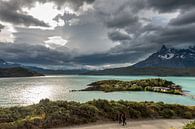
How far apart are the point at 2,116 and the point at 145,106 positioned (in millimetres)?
27104

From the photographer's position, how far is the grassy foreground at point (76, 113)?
3650 cm

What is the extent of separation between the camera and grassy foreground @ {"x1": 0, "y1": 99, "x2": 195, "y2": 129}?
1437 inches

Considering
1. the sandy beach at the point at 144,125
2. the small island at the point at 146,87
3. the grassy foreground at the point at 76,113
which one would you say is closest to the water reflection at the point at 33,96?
the small island at the point at 146,87

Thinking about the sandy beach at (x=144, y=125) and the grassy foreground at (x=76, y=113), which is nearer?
the grassy foreground at (x=76, y=113)

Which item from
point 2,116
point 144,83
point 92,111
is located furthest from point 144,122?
point 144,83

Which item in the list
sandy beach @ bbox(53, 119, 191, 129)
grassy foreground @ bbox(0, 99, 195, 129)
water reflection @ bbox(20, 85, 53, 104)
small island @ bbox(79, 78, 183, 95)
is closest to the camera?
grassy foreground @ bbox(0, 99, 195, 129)

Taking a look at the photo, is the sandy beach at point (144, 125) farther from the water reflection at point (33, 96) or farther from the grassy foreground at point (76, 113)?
the water reflection at point (33, 96)

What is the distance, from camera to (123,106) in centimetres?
4559

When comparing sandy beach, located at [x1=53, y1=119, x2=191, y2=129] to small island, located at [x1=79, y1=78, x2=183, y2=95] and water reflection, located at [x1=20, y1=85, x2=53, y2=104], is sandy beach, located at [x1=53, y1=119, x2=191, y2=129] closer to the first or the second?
water reflection, located at [x1=20, y1=85, x2=53, y2=104]

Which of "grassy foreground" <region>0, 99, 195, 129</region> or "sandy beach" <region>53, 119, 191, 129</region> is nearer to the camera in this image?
"grassy foreground" <region>0, 99, 195, 129</region>

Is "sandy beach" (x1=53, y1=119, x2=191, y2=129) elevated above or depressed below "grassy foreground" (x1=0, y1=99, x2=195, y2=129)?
below

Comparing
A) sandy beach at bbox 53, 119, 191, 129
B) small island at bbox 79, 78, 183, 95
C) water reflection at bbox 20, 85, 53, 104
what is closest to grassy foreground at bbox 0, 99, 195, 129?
sandy beach at bbox 53, 119, 191, 129

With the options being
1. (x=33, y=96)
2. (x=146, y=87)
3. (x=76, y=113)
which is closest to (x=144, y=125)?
(x=76, y=113)

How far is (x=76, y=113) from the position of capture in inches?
1624
